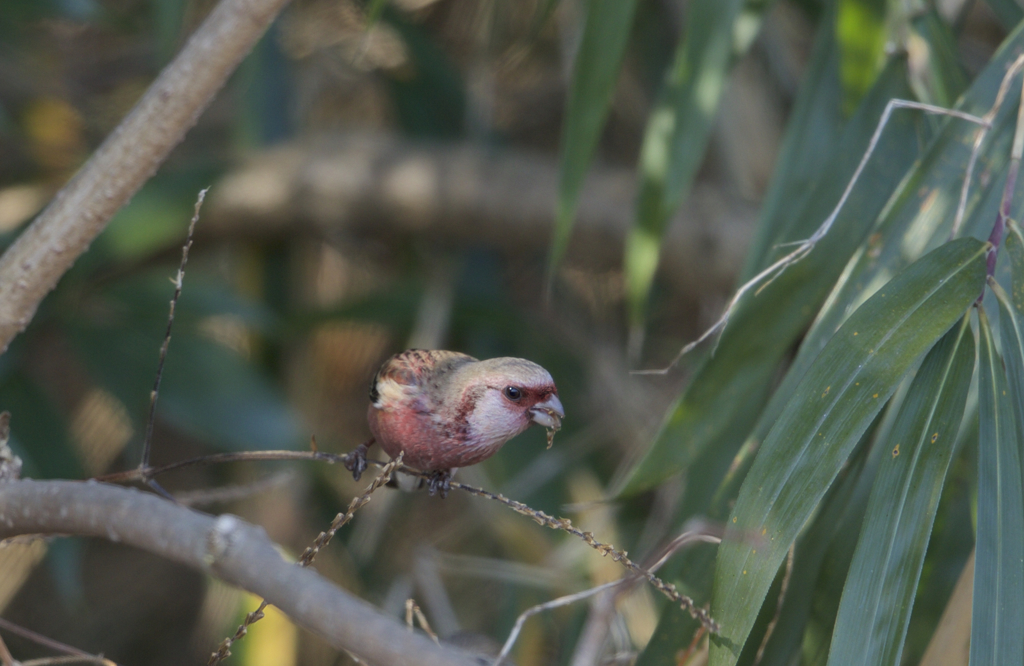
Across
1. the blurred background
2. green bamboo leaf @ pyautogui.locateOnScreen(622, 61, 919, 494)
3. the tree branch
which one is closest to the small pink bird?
green bamboo leaf @ pyautogui.locateOnScreen(622, 61, 919, 494)

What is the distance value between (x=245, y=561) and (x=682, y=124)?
134 centimetres

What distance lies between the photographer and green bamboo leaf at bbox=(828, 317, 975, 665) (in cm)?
92

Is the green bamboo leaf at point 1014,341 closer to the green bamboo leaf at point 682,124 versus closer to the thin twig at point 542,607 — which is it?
the thin twig at point 542,607

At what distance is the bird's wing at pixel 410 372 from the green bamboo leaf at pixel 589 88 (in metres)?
0.60

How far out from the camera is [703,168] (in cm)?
369

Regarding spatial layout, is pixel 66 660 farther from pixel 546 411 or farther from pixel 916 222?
pixel 916 222

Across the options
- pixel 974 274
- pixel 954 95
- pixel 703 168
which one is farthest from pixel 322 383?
pixel 974 274

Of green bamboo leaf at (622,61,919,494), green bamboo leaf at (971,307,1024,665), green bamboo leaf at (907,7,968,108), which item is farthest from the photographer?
green bamboo leaf at (907,7,968,108)

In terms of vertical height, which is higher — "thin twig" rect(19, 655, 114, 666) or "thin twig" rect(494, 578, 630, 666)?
"thin twig" rect(19, 655, 114, 666)

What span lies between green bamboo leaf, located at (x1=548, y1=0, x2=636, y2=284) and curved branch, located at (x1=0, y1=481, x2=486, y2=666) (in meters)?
0.99

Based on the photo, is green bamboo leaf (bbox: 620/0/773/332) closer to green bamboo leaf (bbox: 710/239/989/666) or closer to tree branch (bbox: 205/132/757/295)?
green bamboo leaf (bbox: 710/239/989/666)

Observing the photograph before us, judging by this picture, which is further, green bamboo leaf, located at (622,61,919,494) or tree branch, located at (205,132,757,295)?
tree branch, located at (205,132,757,295)

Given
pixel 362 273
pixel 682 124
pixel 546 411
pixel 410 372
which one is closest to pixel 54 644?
pixel 410 372

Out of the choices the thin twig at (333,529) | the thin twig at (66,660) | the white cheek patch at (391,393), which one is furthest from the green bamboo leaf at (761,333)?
the thin twig at (66,660)
